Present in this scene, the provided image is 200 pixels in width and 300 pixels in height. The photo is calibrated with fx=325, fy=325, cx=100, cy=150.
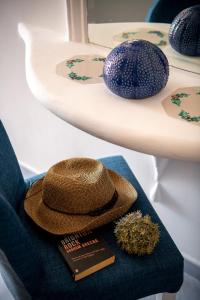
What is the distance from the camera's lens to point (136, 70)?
66 cm

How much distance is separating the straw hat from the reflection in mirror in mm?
359

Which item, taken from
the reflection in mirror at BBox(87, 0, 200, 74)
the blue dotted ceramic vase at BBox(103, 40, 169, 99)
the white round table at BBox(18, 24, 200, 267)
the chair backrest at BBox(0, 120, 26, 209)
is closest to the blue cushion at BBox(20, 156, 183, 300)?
the chair backrest at BBox(0, 120, 26, 209)

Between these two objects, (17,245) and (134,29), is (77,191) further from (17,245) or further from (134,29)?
(134,29)

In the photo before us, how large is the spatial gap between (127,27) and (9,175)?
0.56 metres

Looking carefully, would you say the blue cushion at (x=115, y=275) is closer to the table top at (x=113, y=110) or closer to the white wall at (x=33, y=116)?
the table top at (x=113, y=110)

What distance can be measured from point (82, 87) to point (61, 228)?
0.34 meters

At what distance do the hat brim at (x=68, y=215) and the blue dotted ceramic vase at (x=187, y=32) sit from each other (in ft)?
1.28

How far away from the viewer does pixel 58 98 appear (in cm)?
73

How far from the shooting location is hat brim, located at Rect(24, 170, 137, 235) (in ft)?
2.53

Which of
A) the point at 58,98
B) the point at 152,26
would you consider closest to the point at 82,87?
the point at 58,98

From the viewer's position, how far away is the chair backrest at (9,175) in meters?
0.80

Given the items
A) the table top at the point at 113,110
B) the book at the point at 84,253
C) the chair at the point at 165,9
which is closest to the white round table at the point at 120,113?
the table top at the point at 113,110

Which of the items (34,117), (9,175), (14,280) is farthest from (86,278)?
(34,117)

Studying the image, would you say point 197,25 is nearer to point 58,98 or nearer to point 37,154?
point 58,98
